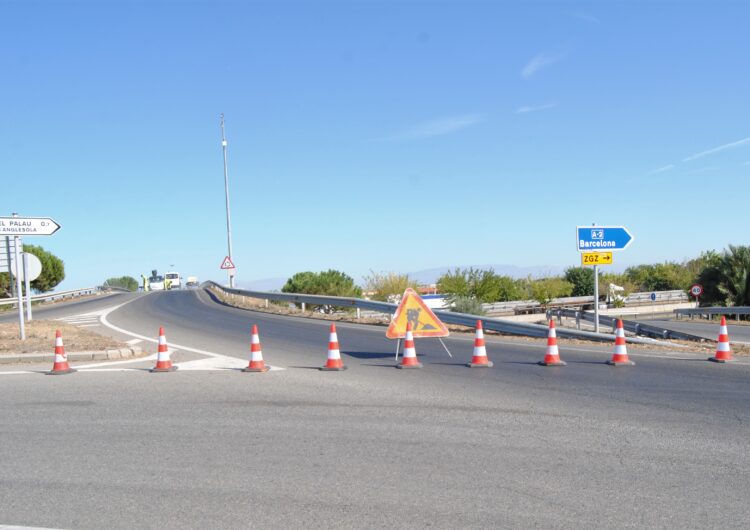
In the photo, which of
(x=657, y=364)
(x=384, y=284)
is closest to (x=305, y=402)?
(x=657, y=364)

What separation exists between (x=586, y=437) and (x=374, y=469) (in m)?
2.40

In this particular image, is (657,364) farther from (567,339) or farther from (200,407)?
(200,407)

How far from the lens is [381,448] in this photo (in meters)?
6.66

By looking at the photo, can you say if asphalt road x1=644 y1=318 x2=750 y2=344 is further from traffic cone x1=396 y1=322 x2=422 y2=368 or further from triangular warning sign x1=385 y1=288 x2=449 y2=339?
traffic cone x1=396 y1=322 x2=422 y2=368

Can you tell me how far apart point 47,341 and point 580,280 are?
1858 inches

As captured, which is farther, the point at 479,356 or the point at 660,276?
the point at 660,276

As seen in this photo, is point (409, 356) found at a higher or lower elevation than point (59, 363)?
lower

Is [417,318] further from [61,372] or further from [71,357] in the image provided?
[71,357]

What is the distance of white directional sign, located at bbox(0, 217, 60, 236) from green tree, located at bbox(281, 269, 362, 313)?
19060 millimetres

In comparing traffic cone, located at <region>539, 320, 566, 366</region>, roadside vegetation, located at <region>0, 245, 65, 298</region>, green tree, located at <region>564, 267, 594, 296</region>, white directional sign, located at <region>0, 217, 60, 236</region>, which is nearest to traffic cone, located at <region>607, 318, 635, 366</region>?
traffic cone, located at <region>539, 320, 566, 366</region>

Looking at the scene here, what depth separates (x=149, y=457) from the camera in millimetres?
6484

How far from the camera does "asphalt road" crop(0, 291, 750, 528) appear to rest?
5.00 m

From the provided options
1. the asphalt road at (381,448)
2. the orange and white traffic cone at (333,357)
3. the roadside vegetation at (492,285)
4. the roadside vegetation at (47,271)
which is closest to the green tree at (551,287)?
the roadside vegetation at (492,285)

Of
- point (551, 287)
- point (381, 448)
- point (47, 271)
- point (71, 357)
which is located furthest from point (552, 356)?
point (47, 271)
